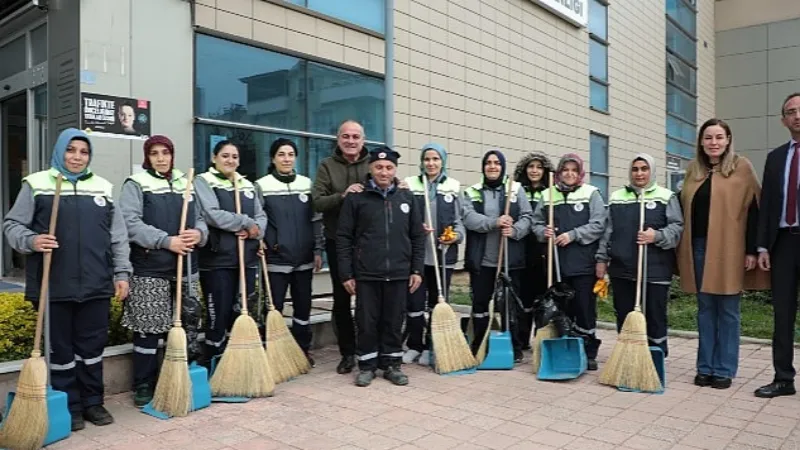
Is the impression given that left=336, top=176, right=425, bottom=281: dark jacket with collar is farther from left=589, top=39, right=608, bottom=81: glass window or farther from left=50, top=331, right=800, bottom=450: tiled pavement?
left=589, top=39, right=608, bottom=81: glass window

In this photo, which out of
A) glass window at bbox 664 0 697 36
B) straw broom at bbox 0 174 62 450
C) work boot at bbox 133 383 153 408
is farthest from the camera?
glass window at bbox 664 0 697 36

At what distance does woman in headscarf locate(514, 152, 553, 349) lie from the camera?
19.0ft

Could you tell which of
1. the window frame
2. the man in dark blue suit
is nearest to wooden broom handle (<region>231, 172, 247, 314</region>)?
the man in dark blue suit

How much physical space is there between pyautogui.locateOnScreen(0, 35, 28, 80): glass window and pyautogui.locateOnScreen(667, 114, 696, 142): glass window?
19.4 metres

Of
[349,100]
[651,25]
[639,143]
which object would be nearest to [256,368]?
[349,100]

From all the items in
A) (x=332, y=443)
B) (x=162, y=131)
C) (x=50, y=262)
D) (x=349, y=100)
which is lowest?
(x=332, y=443)

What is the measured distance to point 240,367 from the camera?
4543 millimetres

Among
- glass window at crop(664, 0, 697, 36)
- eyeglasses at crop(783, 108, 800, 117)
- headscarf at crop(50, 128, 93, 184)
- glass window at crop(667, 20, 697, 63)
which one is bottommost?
A: headscarf at crop(50, 128, 93, 184)

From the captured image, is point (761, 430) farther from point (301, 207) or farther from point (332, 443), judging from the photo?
point (301, 207)

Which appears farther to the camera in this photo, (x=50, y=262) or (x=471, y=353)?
(x=471, y=353)

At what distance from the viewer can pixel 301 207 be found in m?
5.20

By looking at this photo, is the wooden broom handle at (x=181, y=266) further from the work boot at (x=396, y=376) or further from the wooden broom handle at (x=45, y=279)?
the work boot at (x=396, y=376)

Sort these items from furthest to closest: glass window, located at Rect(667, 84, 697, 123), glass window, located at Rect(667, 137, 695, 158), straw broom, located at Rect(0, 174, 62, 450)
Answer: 1. glass window, located at Rect(667, 84, 697, 123)
2. glass window, located at Rect(667, 137, 695, 158)
3. straw broom, located at Rect(0, 174, 62, 450)

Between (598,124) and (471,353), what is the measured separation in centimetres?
1292
